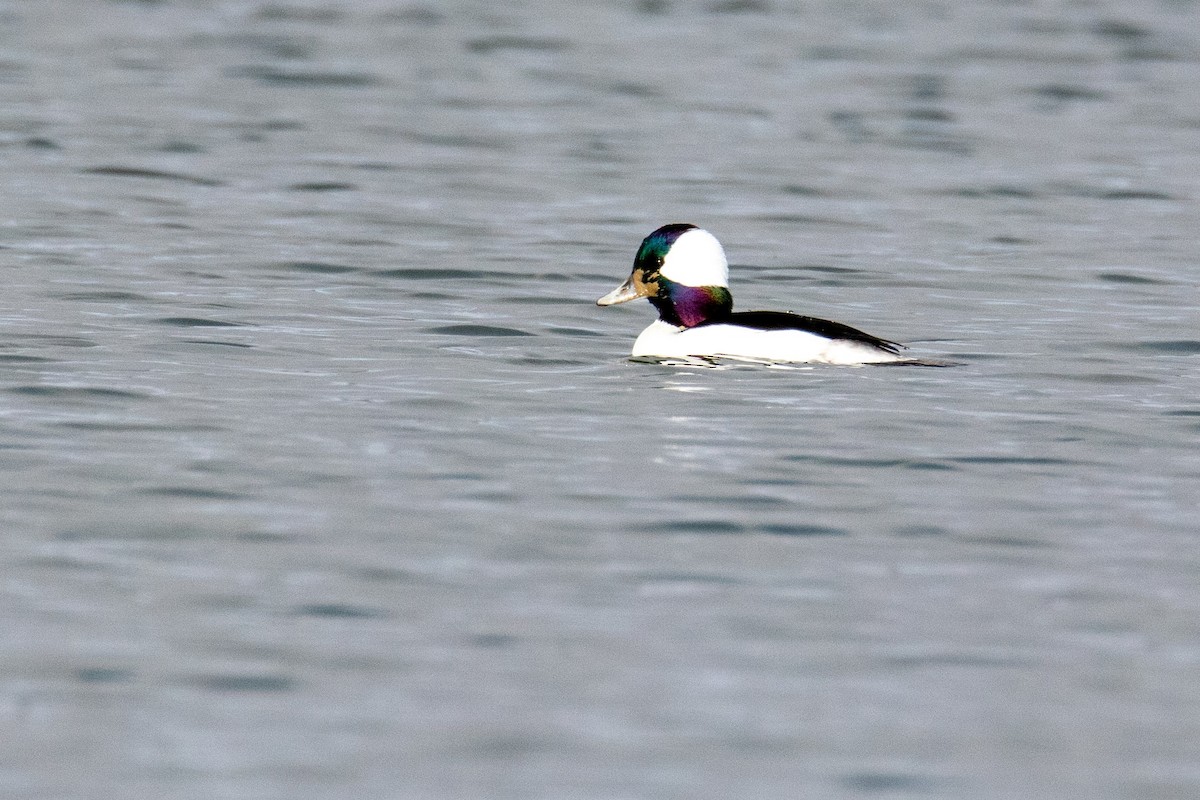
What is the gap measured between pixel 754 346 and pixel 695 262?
2.28 ft

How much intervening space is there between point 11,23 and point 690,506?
23.6 metres

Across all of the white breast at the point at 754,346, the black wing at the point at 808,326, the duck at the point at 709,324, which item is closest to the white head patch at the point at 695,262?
the duck at the point at 709,324

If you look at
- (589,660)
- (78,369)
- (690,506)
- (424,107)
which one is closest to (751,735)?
(589,660)

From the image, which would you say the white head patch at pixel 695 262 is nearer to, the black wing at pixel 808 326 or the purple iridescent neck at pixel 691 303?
the purple iridescent neck at pixel 691 303

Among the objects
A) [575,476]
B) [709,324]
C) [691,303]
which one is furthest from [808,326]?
[575,476]

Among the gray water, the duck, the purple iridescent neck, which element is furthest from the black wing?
the purple iridescent neck

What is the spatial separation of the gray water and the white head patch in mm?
577

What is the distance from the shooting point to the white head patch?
11.8 metres

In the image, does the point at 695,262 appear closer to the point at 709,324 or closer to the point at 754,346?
the point at 709,324

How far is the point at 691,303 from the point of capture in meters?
11.9

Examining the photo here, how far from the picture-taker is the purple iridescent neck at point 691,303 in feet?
38.9

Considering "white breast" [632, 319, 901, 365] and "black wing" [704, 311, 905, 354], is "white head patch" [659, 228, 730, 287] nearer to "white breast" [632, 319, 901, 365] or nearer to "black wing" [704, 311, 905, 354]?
"white breast" [632, 319, 901, 365]

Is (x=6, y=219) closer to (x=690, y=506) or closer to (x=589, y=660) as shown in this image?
(x=690, y=506)

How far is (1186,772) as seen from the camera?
18.8ft
